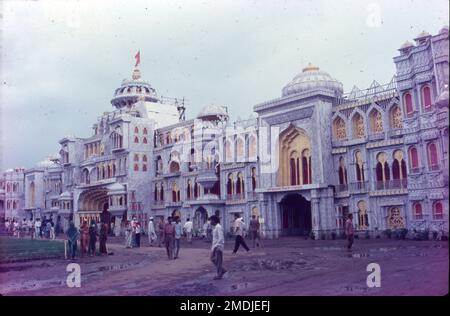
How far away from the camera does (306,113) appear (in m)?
28.0

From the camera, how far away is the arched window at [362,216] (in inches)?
1018

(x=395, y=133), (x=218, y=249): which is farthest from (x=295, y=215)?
(x=218, y=249)

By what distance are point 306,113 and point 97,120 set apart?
3248 centimetres

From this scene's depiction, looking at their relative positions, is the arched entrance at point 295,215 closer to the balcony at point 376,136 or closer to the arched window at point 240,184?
the arched window at point 240,184

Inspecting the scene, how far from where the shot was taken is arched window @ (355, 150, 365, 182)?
87.3ft

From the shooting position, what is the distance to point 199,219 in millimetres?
37156

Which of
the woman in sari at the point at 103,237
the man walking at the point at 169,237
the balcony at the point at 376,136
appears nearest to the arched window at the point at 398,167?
the balcony at the point at 376,136

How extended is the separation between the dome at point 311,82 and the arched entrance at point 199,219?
467 inches

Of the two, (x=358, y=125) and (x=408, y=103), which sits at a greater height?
(x=408, y=103)

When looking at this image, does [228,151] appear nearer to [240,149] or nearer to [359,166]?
[240,149]

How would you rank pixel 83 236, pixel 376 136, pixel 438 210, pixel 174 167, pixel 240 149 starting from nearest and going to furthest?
1. pixel 83 236
2. pixel 438 210
3. pixel 376 136
4. pixel 240 149
5. pixel 174 167

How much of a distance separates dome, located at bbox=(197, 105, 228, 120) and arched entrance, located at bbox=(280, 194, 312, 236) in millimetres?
12488

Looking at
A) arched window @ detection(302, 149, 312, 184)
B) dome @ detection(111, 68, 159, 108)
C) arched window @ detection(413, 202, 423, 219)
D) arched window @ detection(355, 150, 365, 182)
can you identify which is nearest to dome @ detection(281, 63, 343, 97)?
arched window @ detection(302, 149, 312, 184)

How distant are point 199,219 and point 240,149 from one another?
23.2 feet
